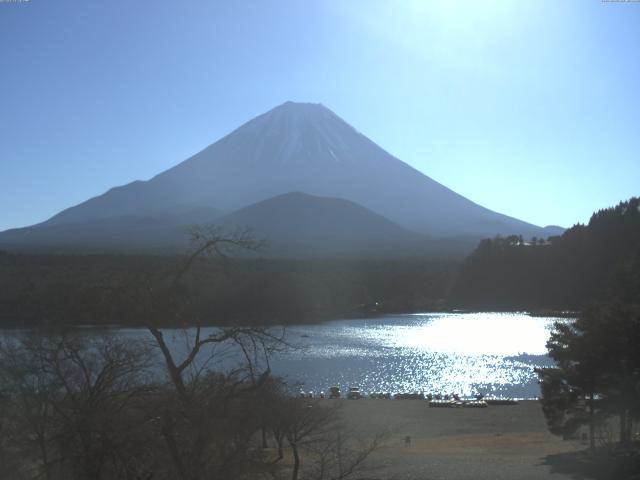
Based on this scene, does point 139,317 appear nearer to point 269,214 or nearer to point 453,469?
point 453,469

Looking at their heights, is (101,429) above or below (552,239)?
below

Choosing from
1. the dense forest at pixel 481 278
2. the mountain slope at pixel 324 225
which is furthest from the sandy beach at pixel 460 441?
the mountain slope at pixel 324 225

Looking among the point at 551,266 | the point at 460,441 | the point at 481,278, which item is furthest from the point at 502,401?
the point at 481,278

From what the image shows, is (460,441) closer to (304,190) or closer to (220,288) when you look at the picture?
(220,288)

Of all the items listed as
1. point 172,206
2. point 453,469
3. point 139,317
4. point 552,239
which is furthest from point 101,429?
point 172,206

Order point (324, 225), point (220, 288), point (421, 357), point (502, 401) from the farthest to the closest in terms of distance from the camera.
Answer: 1. point (324, 225)
2. point (421, 357)
3. point (502, 401)
4. point (220, 288)

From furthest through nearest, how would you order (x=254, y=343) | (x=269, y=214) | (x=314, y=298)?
(x=269, y=214) < (x=314, y=298) < (x=254, y=343)

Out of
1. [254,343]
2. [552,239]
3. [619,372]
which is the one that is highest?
[552,239]

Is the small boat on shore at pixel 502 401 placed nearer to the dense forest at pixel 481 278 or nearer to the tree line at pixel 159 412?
the dense forest at pixel 481 278
